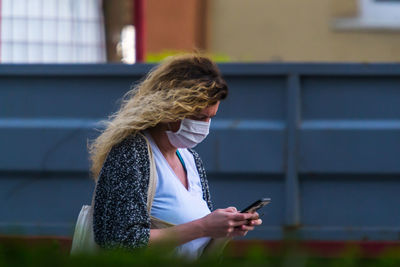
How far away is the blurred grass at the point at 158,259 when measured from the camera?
1406 millimetres

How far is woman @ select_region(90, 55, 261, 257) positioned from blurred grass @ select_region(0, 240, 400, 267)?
3.12ft

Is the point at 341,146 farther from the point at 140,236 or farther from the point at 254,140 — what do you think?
the point at 140,236

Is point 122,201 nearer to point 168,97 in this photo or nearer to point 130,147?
point 130,147

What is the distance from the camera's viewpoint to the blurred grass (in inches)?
55.4

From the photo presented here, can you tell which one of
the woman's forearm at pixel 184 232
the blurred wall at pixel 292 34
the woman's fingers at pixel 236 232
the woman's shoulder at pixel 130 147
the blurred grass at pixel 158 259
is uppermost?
the blurred wall at pixel 292 34

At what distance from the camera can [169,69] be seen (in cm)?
282

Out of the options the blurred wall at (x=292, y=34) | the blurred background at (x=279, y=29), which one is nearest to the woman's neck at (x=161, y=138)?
the blurred background at (x=279, y=29)

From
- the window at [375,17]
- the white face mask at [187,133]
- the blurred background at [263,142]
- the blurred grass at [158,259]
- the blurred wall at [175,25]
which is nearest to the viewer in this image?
the blurred grass at [158,259]

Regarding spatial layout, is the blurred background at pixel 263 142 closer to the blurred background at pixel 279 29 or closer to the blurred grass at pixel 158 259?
the blurred grass at pixel 158 259

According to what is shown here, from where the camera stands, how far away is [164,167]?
2740 millimetres

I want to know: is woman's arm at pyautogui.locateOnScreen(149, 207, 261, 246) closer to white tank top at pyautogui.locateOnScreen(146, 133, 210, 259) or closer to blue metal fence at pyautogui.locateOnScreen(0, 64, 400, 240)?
white tank top at pyautogui.locateOnScreen(146, 133, 210, 259)

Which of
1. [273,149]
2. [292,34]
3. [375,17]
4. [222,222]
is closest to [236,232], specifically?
[222,222]

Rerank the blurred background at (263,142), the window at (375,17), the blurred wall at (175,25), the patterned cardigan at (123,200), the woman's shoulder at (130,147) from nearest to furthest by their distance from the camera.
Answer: the patterned cardigan at (123,200) < the woman's shoulder at (130,147) < the blurred background at (263,142) < the blurred wall at (175,25) < the window at (375,17)

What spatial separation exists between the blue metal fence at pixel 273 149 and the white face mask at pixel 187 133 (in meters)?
1.27
